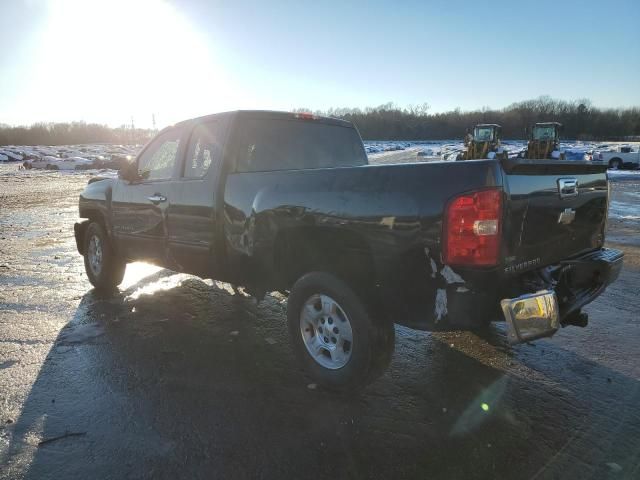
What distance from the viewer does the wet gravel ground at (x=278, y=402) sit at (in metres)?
2.52

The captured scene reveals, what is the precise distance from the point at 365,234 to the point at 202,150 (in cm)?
218

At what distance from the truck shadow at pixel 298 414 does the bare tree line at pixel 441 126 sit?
79.1 meters

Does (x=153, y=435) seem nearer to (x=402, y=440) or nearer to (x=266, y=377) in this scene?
(x=266, y=377)

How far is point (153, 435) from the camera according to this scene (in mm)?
2785

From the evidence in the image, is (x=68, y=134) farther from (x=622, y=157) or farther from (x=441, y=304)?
(x=441, y=304)

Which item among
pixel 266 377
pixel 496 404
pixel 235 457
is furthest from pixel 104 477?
pixel 496 404

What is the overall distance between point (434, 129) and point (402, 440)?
103795 millimetres

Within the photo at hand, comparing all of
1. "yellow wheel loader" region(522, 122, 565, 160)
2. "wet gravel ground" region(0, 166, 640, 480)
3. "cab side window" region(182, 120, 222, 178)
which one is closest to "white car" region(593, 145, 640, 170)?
"yellow wheel loader" region(522, 122, 565, 160)

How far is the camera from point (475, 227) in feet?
8.30

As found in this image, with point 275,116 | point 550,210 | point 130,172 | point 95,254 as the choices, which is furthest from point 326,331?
point 95,254

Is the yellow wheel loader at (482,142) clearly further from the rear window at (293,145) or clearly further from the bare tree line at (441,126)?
the bare tree line at (441,126)

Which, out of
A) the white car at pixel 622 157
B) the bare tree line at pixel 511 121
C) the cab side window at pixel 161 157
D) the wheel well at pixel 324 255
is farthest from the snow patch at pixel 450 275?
the bare tree line at pixel 511 121

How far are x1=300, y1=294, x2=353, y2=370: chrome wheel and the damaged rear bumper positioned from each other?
1083 millimetres

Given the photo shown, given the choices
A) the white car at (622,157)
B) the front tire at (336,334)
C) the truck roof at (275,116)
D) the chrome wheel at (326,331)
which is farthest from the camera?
the white car at (622,157)
